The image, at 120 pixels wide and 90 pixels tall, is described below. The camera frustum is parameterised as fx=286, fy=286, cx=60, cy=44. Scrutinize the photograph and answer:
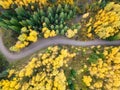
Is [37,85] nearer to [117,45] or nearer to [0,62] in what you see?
[0,62]

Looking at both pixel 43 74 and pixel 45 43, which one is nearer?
pixel 43 74

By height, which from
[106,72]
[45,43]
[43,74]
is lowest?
[106,72]

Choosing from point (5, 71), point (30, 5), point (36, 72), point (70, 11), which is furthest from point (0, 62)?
point (70, 11)

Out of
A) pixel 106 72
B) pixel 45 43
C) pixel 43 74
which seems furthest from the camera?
pixel 45 43

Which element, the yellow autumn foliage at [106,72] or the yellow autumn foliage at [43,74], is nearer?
the yellow autumn foliage at [43,74]

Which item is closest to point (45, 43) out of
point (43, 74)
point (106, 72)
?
point (43, 74)

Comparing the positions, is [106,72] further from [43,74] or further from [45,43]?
[45,43]

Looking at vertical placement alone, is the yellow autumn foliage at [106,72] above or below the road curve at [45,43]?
below

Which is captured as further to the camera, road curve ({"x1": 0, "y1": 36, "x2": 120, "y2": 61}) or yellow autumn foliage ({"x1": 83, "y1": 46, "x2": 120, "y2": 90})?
road curve ({"x1": 0, "y1": 36, "x2": 120, "y2": 61})

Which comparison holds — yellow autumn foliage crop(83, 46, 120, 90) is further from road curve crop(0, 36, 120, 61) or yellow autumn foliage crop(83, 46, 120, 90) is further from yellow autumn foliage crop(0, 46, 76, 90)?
yellow autumn foliage crop(0, 46, 76, 90)

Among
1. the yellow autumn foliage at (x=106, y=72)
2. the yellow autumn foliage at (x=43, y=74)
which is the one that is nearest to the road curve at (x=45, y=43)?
the yellow autumn foliage at (x=43, y=74)

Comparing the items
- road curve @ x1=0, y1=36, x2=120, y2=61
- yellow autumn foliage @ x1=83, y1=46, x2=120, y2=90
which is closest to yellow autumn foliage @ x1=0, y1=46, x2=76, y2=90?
road curve @ x1=0, y1=36, x2=120, y2=61

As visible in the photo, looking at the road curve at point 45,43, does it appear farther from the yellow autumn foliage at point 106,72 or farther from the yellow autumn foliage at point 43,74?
the yellow autumn foliage at point 106,72
